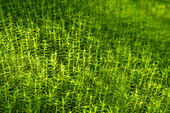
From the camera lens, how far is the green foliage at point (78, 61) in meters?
2.80

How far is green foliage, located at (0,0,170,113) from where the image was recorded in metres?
2.80

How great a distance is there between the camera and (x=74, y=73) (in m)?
3.22

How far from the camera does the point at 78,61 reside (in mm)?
3371

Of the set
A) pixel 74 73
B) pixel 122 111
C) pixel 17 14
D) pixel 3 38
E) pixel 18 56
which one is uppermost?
pixel 17 14

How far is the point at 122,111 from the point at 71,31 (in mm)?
1853

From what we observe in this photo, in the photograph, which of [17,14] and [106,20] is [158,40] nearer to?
[106,20]

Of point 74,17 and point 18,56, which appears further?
point 74,17

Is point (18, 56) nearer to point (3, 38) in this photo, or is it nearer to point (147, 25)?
point (3, 38)

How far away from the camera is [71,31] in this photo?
405 centimetres

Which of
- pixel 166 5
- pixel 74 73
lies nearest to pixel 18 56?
pixel 74 73

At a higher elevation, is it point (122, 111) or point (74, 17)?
point (74, 17)

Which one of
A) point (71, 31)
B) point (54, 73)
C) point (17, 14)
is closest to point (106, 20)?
point (71, 31)

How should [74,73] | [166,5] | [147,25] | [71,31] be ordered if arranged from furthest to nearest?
[166,5]
[147,25]
[71,31]
[74,73]

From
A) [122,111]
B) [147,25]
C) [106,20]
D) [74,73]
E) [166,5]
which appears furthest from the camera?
[166,5]
